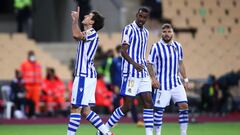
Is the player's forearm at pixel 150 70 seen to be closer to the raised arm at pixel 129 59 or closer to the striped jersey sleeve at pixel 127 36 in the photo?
the raised arm at pixel 129 59

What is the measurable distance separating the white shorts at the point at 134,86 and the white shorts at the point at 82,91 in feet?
4.80

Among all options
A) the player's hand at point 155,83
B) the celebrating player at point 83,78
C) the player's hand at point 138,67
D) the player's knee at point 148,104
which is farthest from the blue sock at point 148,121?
the celebrating player at point 83,78

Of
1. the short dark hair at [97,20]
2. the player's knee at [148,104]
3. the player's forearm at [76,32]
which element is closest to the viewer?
the player's forearm at [76,32]

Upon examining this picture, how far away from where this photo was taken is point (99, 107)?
26.8m

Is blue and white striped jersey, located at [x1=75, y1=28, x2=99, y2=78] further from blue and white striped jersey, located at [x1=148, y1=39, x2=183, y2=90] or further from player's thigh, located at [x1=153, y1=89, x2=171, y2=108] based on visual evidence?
player's thigh, located at [x1=153, y1=89, x2=171, y2=108]

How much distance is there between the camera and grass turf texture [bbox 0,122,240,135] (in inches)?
744

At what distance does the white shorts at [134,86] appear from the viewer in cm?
1585

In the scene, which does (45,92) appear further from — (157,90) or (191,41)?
(157,90)

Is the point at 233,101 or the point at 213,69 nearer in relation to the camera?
the point at 233,101

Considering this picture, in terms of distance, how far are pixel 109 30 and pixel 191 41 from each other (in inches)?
120

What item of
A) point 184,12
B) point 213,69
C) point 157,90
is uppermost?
point 184,12

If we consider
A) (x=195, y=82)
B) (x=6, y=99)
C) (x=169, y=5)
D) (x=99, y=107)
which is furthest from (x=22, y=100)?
(x=169, y=5)

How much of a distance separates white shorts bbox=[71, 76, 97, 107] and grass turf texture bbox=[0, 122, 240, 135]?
4.24 meters

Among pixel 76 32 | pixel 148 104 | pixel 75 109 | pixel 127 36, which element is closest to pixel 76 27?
pixel 76 32
